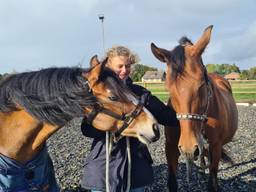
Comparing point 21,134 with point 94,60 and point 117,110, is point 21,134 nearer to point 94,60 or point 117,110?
point 117,110

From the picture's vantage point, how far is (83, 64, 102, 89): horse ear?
2.86m

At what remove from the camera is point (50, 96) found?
9.34ft

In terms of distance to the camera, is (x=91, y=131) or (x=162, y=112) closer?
(x=91, y=131)

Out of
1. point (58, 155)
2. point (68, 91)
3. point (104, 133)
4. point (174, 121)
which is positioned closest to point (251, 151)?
point (58, 155)

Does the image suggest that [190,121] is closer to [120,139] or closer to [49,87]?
Answer: [120,139]

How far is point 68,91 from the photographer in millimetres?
2854

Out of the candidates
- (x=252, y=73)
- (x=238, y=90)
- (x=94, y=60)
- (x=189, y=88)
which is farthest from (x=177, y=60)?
(x=252, y=73)

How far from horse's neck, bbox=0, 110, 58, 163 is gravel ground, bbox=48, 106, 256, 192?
682 millimetres

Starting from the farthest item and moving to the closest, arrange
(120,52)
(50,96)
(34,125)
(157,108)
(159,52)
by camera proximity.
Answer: (159,52), (157,108), (120,52), (34,125), (50,96)

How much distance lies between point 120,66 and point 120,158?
0.85m

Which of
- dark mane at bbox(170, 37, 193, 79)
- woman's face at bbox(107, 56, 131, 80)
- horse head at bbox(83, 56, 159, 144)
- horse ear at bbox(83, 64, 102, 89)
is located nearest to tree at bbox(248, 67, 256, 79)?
dark mane at bbox(170, 37, 193, 79)

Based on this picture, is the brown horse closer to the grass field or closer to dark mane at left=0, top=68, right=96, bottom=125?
dark mane at left=0, top=68, right=96, bottom=125

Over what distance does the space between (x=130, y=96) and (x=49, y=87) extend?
0.65m

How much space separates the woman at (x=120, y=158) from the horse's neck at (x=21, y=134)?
1.43 feet
